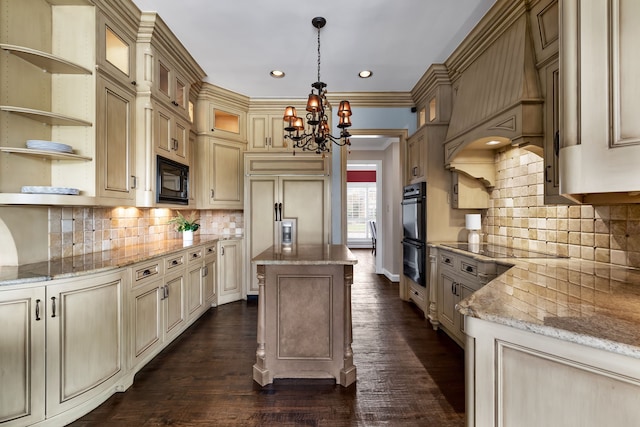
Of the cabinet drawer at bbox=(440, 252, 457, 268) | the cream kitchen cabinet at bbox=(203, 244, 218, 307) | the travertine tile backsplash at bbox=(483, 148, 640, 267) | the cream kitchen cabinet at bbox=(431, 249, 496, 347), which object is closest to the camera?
the travertine tile backsplash at bbox=(483, 148, 640, 267)

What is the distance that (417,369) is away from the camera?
2.37m

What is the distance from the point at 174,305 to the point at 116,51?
228 cm

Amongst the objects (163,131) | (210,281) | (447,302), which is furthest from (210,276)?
(447,302)

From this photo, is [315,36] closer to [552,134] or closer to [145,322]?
[552,134]

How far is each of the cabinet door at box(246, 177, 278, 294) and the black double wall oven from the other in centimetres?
177

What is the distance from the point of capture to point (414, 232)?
3.67 m

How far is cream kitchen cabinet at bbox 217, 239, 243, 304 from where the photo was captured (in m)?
3.99

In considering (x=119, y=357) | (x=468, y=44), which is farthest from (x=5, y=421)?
(x=468, y=44)

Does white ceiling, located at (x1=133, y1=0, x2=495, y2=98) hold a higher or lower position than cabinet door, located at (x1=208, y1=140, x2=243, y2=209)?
higher

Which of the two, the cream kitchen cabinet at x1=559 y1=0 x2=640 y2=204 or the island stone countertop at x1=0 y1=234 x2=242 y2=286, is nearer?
the cream kitchen cabinet at x1=559 y1=0 x2=640 y2=204

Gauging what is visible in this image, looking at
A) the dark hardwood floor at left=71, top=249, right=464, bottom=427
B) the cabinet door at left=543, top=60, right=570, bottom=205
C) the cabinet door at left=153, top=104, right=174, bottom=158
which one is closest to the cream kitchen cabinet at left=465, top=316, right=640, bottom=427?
the dark hardwood floor at left=71, top=249, right=464, bottom=427

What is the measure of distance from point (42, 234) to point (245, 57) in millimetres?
2484

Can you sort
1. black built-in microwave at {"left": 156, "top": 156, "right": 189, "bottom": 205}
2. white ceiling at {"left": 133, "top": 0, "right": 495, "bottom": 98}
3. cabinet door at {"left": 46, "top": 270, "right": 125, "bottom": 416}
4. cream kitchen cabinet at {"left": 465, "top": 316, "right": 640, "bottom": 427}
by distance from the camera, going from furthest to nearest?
black built-in microwave at {"left": 156, "top": 156, "right": 189, "bottom": 205} → white ceiling at {"left": 133, "top": 0, "right": 495, "bottom": 98} → cabinet door at {"left": 46, "top": 270, "right": 125, "bottom": 416} → cream kitchen cabinet at {"left": 465, "top": 316, "right": 640, "bottom": 427}

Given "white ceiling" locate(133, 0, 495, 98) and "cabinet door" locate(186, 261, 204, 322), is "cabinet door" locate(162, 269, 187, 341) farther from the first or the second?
"white ceiling" locate(133, 0, 495, 98)
